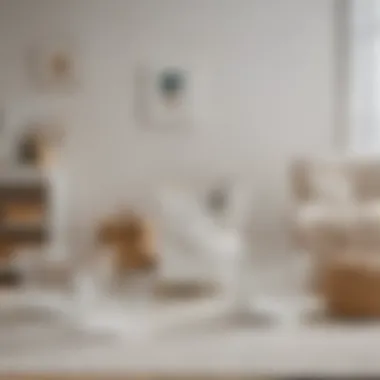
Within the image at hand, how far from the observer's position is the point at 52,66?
4.34 m

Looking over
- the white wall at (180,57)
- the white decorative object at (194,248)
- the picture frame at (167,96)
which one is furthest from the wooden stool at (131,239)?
the white decorative object at (194,248)

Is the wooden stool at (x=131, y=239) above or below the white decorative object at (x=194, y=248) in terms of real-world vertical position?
above

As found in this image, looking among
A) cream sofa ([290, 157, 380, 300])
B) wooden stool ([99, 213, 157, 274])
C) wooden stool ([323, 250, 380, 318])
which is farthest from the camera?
wooden stool ([99, 213, 157, 274])

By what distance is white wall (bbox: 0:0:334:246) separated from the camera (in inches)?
171

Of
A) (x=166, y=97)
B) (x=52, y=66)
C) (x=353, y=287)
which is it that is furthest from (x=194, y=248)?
(x=52, y=66)

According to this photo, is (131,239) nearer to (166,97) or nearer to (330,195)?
(166,97)

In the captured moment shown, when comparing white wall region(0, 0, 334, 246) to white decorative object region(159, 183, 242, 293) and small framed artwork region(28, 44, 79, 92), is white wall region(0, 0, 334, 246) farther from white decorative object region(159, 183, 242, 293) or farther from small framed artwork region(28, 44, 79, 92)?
white decorative object region(159, 183, 242, 293)

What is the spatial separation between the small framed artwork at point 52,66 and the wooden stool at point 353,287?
3231mm

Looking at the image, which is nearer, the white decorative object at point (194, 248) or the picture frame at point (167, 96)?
the white decorative object at point (194, 248)

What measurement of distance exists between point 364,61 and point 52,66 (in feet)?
6.02

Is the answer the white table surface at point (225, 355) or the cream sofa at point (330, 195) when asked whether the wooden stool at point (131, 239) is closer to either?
the cream sofa at point (330, 195)

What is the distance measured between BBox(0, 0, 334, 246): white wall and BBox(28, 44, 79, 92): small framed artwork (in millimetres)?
55

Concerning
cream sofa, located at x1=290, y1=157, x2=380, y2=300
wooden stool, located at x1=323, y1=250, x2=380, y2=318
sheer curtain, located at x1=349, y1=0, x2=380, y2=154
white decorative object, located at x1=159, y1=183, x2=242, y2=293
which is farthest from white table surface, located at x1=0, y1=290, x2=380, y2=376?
sheer curtain, located at x1=349, y1=0, x2=380, y2=154

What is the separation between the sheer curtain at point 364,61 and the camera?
4.33 meters
